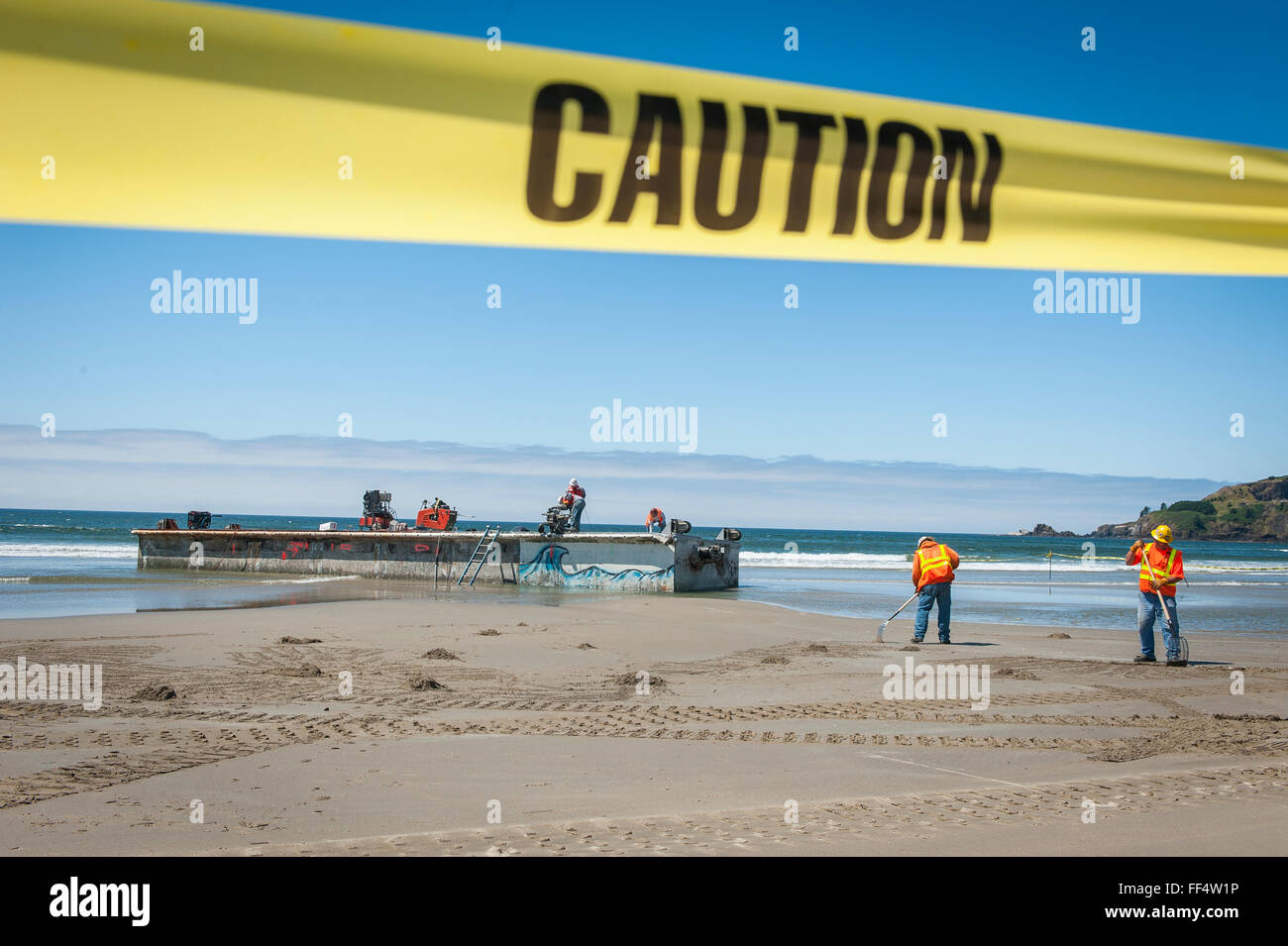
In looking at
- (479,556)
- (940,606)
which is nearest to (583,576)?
(479,556)

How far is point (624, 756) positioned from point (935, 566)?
8.38m

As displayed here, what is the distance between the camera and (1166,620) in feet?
41.4

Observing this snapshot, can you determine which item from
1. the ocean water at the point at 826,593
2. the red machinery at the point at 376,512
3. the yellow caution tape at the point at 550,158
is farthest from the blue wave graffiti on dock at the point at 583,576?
the yellow caution tape at the point at 550,158

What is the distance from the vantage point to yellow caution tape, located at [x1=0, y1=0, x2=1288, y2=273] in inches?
59.0

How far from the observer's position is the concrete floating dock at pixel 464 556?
87.1ft

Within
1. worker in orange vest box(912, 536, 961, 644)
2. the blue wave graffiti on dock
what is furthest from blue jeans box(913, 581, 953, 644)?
the blue wave graffiti on dock

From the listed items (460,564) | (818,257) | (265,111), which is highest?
(265,111)

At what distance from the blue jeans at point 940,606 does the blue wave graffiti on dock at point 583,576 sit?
12150 millimetres

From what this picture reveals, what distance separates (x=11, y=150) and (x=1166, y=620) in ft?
45.9

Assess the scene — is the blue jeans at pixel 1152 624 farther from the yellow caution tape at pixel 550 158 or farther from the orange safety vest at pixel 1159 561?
the yellow caution tape at pixel 550 158

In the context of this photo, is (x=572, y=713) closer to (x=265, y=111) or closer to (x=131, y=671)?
(x=131, y=671)
